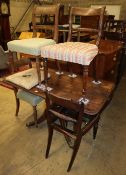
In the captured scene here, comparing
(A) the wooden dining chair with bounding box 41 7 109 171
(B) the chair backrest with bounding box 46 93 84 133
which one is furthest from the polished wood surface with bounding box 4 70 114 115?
(B) the chair backrest with bounding box 46 93 84 133

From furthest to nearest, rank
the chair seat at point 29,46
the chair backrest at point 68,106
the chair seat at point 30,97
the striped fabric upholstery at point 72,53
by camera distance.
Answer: the chair seat at point 30,97 < the chair seat at point 29,46 < the striped fabric upholstery at point 72,53 < the chair backrest at point 68,106

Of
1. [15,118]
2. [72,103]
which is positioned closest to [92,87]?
[72,103]

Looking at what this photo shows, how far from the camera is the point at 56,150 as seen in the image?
5.99 ft

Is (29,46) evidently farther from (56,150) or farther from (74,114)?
(56,150)

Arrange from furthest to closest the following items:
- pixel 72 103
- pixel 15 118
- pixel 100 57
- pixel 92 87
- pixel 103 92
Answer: pixel 100 57 → pixel 15 118 → pixel 92 87 → pixel 103 92 → pixel 72 103

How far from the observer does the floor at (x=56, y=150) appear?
162cm

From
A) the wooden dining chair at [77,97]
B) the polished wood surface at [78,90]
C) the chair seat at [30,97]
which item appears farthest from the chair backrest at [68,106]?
the chair seat at [30,97]

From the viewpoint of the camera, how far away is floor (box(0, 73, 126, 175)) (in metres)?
1.62

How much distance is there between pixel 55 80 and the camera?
2172 millimetres

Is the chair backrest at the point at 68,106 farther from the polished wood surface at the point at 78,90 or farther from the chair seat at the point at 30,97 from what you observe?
the chair seat at the point at 30,97

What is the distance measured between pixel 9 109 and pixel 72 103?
1542mm

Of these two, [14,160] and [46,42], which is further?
[46,42]

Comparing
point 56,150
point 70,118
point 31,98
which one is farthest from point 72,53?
point 56,150

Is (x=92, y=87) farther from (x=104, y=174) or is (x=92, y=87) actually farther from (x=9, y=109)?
(x=9, y=109)
